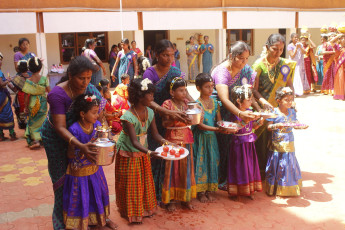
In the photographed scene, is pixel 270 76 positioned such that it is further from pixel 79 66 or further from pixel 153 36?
pixel 153 36

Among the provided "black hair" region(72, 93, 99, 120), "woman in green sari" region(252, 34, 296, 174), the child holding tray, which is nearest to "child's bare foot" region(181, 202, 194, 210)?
the child holding tray

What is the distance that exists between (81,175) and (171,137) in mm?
1027

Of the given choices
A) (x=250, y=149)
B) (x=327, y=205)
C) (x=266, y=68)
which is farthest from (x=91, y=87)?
(x=327, y=205)

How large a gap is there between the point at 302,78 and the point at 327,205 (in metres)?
8.65

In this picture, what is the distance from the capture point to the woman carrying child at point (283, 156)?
4195 mm

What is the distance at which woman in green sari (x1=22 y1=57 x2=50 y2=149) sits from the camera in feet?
20.6

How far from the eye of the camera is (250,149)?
13.8 feet

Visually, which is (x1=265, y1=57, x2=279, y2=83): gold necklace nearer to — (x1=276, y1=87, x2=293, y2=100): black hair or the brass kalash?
(x1=276, y1=87, x2=293, y2=100): black hair

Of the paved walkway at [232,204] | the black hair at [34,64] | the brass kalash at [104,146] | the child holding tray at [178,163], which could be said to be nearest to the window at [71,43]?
the black hair at [34,64]

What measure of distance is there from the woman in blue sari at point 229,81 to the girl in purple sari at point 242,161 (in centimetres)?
11

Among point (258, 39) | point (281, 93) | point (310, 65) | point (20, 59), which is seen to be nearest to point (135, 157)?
point (281, 93)

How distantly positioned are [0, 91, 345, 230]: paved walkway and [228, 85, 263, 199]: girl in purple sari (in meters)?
0.16

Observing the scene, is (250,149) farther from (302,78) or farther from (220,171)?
(302,78)

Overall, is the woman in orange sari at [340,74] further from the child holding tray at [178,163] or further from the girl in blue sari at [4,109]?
the girl in blue sari at [4,109]
